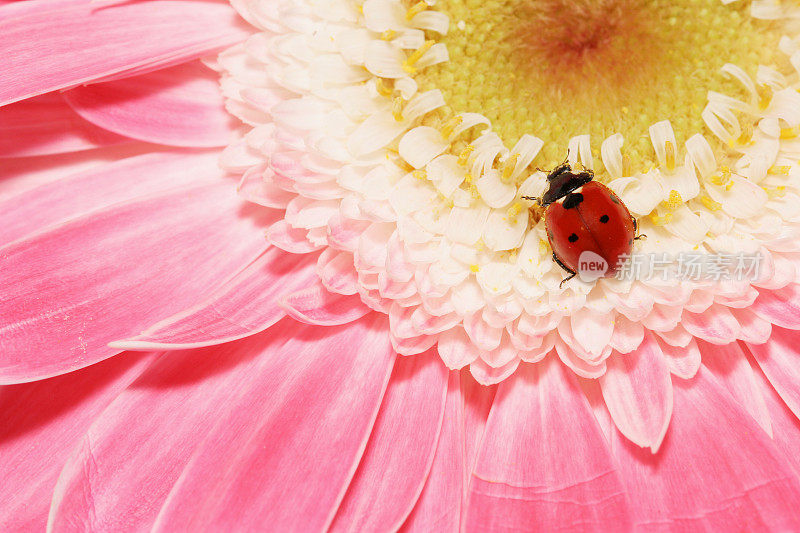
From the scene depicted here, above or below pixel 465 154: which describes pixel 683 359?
below

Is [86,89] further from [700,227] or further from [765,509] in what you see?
[765,509]

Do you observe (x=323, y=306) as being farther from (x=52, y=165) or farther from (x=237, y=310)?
(x=52, y=165)

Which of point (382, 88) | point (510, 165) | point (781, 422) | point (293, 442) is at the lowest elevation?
point (781, 422)

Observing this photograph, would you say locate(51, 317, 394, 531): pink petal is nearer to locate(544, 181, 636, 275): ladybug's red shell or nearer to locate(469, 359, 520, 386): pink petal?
locate(469, 359, 520, 386): pink petal

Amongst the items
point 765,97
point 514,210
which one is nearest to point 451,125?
point 514,210

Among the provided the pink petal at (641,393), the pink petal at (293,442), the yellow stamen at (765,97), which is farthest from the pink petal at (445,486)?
the yellow stamen at (765,97)

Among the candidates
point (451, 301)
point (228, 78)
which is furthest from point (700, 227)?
point (228, 78)

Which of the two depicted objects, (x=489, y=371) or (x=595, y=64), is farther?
(x=595, y=64)
